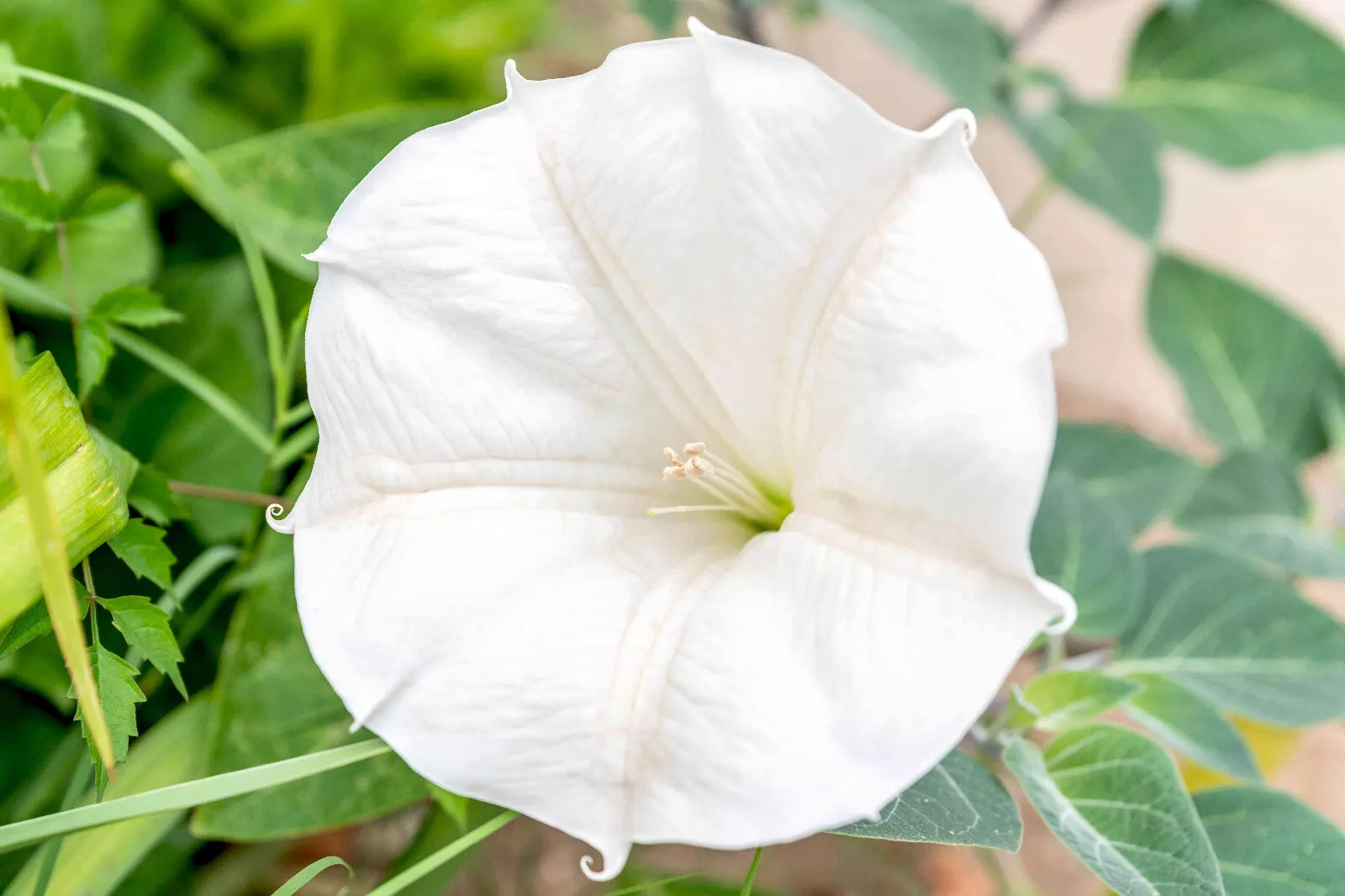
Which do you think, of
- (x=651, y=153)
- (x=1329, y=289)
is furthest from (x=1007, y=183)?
(x=651, y=153)

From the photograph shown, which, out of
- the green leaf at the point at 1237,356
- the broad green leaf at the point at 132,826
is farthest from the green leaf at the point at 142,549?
the green leaf at the point at 1237,356

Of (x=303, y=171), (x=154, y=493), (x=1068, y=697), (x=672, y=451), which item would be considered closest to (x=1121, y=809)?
(x=1068, y=697)

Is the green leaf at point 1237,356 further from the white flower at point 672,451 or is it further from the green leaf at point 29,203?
the green leaf at point 29,203

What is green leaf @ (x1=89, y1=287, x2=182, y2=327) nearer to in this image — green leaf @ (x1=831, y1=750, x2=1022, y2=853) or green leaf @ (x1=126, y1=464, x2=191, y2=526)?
green leaf @ (x1=126, y1=464, x2=191, y2=526)

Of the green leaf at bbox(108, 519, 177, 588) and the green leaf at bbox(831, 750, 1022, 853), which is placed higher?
the green leaf at bbox(108, 519, 177, 588)

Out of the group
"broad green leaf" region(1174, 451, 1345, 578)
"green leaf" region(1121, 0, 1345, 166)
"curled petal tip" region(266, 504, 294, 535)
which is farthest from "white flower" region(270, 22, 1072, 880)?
"green leaf" region(1121, 0, 1345, 166)

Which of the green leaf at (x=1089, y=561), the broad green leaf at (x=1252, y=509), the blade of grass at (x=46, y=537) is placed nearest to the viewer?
the blade of grass at (x=46, y=537)

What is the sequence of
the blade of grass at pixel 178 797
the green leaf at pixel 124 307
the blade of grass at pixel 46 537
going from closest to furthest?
the blade of grass at pixel 46 537 < the blade of grass at pixel 178 797 < the green leaf at pixel 124 307
